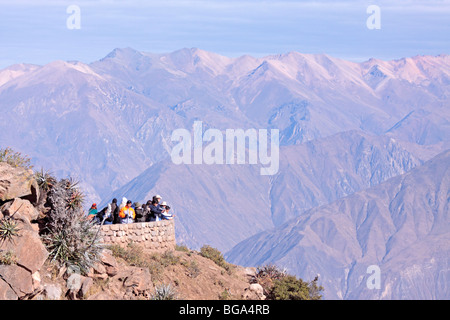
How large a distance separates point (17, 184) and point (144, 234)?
8138mm

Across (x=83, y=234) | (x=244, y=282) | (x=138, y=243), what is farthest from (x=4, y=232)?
(x=244, y=282)

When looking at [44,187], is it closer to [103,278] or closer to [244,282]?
[103,278]

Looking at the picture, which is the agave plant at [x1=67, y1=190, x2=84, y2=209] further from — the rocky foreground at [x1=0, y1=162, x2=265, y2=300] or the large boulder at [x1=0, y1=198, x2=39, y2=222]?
the large boulder at [x1=0, y1=198, x2=39, y2=222]

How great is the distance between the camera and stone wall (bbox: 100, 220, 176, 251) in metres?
40.3

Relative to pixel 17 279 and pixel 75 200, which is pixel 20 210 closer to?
pixel 75 200

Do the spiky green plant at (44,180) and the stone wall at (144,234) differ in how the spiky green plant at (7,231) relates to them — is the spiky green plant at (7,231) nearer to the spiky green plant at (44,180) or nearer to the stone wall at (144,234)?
the spiky green plant at (44,180)

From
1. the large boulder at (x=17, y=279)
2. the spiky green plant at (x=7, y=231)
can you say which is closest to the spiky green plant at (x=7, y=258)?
the large boulder at (x=17, y=279)

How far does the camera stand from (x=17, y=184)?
36406 mm

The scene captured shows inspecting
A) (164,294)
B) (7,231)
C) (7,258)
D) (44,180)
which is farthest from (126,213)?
(7,258)

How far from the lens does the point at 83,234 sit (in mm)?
36594

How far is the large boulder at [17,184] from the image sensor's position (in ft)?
118

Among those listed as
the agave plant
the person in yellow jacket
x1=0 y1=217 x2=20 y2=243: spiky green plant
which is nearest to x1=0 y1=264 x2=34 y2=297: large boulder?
x1=0 y1=217 x2=20 y2=243: spiky green plant

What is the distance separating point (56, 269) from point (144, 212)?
26.3ft
